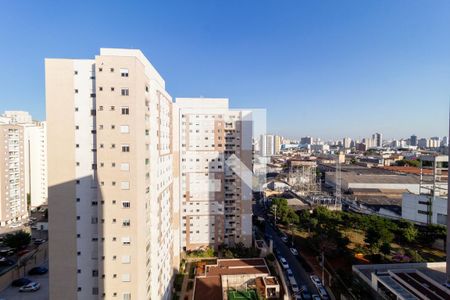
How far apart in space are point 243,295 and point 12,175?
73.1 ft

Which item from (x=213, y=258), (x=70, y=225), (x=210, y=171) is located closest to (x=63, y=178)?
(x=70, y=225)

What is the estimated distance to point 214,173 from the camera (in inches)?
602

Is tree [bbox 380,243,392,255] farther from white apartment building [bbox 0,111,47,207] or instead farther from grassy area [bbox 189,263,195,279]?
white apartment building [bbox 0,111,47,207]

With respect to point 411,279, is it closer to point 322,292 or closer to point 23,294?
point 322,292

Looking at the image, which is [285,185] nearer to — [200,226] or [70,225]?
[200,226]

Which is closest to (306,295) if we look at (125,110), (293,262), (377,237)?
(293,262)

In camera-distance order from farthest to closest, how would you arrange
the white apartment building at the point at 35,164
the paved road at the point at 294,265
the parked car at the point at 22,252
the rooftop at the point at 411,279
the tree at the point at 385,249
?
the white apartment building at the point at 35,164 → the parked car at the point at 22,252 → the tree at the point at 385,249 → the paved road at the point at 294,265 → the rooftop at the point at 411,279

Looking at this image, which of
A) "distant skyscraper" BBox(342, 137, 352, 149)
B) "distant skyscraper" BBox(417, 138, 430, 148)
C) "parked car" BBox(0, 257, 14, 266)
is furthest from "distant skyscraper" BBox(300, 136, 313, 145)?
"parked car" BBox(0, 257, 14, 266)

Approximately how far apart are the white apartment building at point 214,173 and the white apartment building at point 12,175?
54.5ft

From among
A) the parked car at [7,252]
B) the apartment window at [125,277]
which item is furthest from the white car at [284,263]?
the parked car at [7,252]

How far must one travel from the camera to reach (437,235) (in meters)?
15.1

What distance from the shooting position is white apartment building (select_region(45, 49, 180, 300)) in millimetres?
7137

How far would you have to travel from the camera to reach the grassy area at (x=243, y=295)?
10.9 m

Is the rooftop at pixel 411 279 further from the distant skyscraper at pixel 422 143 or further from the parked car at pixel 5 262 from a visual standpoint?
the distant skyscraper at pixel 422 143
